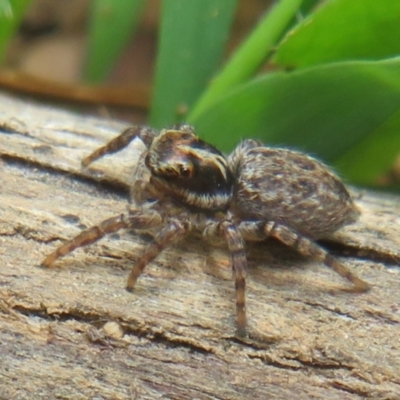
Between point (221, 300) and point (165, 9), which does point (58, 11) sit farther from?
point (221, 300)

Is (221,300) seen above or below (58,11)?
below

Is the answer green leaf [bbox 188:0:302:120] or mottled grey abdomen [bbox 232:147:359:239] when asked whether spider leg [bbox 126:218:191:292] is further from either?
green leaf [bbox 188:0:302:120]

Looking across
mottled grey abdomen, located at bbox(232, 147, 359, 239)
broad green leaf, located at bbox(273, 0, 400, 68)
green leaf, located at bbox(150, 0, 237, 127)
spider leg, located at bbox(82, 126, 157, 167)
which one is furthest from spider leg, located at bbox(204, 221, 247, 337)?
green leaf, located at bbox(150, 0, 237, 127)

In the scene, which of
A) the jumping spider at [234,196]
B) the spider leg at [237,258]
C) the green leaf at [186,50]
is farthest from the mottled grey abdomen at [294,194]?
the green leaf at [186,50]

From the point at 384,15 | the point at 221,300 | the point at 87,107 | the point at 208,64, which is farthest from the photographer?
the point at 87,107

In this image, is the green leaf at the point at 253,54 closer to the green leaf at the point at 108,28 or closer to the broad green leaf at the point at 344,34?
the broad green leaf at the point at 344,34

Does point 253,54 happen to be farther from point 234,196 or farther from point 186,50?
point 234,196

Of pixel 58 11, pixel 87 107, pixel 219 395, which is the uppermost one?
pixel 58 11

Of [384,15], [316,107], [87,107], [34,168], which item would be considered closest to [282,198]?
[316,107]
